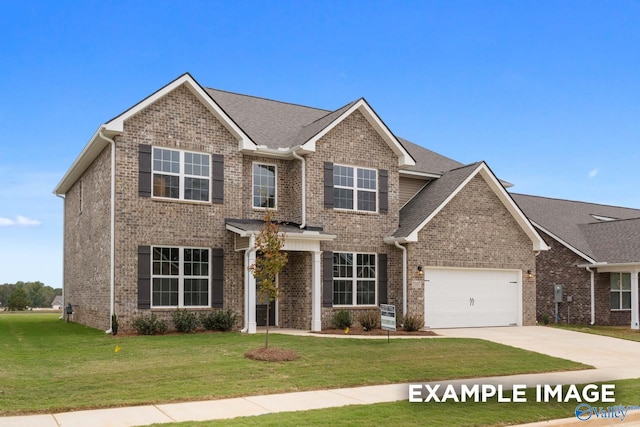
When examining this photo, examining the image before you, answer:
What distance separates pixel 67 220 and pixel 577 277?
2286cm

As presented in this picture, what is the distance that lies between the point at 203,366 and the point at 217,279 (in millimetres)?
7323

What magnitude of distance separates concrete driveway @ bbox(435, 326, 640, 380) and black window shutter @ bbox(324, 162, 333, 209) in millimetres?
5649

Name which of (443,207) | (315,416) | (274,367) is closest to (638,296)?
(443,207)

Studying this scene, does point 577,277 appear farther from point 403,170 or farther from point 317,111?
point 317,111

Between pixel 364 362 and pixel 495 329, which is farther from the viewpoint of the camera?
pixel 495 329

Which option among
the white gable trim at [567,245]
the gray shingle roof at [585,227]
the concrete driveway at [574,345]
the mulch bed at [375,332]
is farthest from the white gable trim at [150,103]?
the gray shingle roof at [585,227]

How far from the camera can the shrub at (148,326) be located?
59.6 ft

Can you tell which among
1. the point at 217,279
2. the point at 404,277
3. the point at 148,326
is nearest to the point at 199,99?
the point at 217,279

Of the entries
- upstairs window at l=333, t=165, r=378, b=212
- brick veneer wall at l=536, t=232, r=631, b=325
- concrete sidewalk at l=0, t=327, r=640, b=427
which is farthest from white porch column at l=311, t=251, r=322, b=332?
brick veneer wall at l=536, t=232, r=631, b=325

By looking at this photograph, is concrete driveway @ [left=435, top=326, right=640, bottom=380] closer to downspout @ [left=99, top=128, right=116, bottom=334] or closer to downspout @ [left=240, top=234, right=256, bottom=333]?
downspout @ [left=240, top=234, right=256, bottom=333]

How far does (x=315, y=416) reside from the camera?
8977 mm

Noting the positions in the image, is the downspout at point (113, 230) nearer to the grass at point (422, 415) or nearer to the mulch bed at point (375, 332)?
the mulch bed at point (375, 332)

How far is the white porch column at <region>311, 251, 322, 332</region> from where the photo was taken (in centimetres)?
2064

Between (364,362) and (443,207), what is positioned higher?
(443,207)
